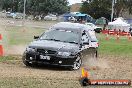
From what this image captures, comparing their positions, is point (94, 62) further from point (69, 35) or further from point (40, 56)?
point (40, 56)

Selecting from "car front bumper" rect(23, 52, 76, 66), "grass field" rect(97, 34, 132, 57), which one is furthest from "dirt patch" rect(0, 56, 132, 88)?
"grass field" rect(97, 34, 132, 57)

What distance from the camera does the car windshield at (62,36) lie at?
53.1 feet

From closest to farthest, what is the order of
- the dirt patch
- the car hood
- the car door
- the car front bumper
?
the dirt patch
the car front bumper
the car hood
the car door

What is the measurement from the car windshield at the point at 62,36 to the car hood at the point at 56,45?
1.39 feet

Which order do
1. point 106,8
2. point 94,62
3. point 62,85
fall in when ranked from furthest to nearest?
1. point 106,8
2. point 94,62
3. point 62,85

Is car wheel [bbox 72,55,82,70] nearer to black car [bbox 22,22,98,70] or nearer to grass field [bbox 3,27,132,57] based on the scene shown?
black car [bbox 22,22,98,70]

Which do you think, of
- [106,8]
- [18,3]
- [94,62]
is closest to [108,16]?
[106,8]

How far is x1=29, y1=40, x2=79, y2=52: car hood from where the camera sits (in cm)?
1505

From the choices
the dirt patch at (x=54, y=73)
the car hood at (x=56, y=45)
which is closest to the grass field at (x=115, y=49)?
the dirt patch at (x=54, y=73)

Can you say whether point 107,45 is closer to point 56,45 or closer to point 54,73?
point 56,45

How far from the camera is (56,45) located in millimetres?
15273

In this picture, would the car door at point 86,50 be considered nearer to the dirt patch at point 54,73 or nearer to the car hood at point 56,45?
the dirt patch at point 54,73

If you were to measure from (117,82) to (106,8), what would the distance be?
95.9 metres

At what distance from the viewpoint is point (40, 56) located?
14961mm
